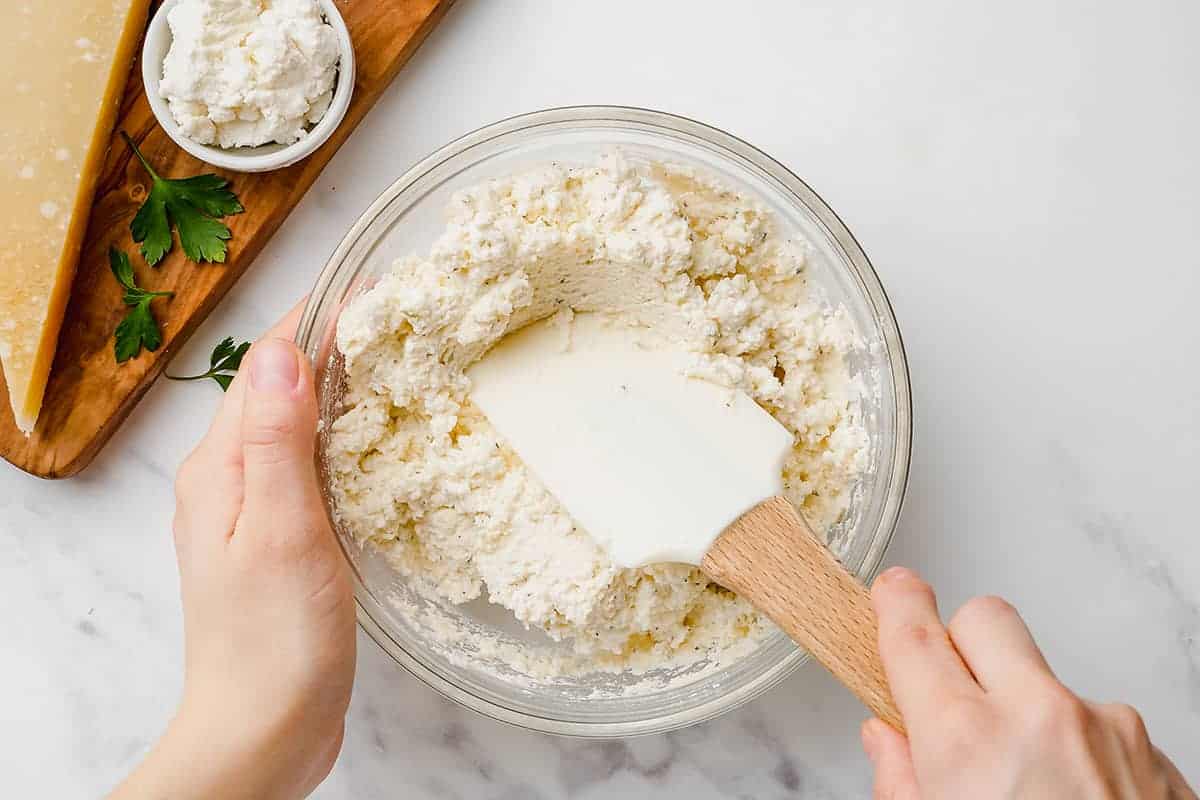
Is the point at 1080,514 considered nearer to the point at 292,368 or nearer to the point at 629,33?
the point at 629,33

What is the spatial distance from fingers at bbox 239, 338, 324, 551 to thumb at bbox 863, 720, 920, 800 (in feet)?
2.40

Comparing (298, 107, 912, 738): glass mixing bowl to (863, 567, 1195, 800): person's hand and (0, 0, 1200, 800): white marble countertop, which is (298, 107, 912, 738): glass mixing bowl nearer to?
(0, 0, 1200, 800): white marble countertop

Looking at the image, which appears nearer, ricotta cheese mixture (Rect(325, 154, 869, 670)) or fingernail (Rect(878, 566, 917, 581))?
fingernail (Rect(878, 566, 917, 581))

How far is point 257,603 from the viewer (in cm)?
126

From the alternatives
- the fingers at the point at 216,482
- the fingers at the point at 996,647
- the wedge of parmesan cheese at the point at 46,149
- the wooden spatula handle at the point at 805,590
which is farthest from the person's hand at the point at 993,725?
the wedge of parmesan cheese at the point at 46,149

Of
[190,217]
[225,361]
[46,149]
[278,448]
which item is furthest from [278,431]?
[46,149]

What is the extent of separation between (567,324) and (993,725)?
80 centimetres

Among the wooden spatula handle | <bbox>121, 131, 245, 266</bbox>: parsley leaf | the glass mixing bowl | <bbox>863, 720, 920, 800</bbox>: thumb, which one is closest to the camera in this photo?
<bbox>863, 720, 920, 800</bbox>: thumb

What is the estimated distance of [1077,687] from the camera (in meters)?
1.59

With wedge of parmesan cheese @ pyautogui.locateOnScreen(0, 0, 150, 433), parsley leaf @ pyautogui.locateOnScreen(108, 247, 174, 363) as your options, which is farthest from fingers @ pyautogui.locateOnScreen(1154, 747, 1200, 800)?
wedge of parmesan cheese @ pyautogui.locateOnScreen(0, 0, 150, 433)

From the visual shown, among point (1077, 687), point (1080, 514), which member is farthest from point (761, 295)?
point (1077, 687)

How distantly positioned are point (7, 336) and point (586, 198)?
94 centimetres

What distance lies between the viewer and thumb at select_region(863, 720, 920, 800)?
1.06m

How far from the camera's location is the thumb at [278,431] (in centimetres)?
125
